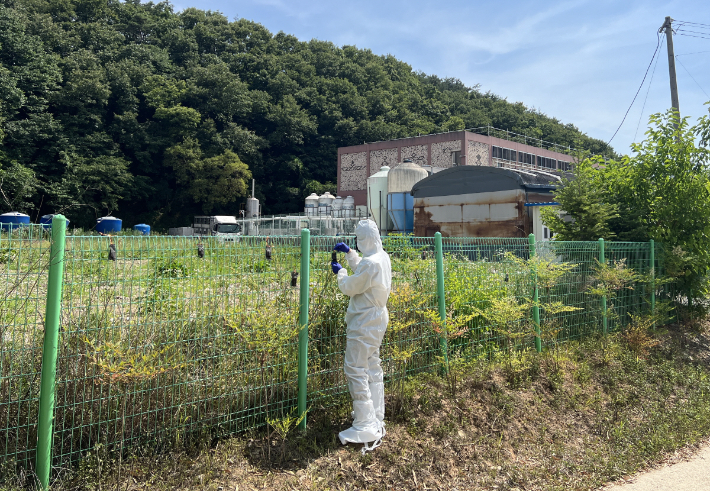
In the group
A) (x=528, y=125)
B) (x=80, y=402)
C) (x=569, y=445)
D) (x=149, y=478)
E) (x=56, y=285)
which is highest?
(x=528, y=125)

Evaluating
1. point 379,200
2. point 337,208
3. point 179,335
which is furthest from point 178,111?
point 179,335

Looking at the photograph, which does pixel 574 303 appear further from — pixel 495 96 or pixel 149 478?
pixel 495 96

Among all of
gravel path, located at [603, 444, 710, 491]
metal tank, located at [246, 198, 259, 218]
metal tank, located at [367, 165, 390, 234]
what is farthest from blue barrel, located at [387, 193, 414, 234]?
gravel path, located at [603, 444, 710, 491]

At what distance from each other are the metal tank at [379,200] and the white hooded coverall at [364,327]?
23.6m

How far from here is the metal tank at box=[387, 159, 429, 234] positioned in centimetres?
2611

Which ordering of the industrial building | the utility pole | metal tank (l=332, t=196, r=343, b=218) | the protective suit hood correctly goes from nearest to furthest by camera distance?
1. the protective suit hood
2. the utility pole
3. metal tank (l=332, t=196, r=343, b=218)
4. the industrial building

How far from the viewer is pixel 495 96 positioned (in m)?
81.8

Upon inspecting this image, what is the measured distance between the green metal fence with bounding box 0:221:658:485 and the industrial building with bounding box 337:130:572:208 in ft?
113

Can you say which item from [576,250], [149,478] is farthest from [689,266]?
[149,478]

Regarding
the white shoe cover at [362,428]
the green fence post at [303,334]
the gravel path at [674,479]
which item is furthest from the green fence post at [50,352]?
the gravel path at [674,479]

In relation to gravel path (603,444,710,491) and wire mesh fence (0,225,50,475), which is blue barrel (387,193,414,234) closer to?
gravel path (603,444,710,491)

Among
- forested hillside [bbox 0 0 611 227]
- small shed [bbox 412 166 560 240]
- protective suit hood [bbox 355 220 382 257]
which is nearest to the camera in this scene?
protective suit hood [bbox 355 220 382 257]

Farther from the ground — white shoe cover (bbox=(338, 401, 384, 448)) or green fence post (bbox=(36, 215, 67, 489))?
green fence post (bbox=(36, 215, 67, 489))

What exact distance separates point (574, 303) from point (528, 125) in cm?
6884
